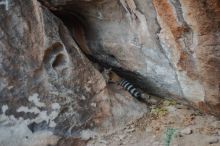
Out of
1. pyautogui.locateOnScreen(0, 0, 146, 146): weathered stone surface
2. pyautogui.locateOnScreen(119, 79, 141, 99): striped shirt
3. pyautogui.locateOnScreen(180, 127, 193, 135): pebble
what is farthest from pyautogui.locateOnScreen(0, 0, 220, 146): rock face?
pyautogui.locateOnScreen(180, 127, 193, 135): pebble

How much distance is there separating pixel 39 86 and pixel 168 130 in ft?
3.60

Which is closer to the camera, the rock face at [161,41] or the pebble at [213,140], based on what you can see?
the rock face at [161,41]

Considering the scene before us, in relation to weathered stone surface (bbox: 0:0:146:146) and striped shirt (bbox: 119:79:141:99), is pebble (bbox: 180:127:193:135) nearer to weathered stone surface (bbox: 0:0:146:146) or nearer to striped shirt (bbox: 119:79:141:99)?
weathered stone surface (bbox: 0:0:146:146)

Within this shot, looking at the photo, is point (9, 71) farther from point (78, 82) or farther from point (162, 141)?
point (162, 141)

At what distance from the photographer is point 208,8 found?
2428 mm

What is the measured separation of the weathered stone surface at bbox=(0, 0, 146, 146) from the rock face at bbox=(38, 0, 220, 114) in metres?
0.31

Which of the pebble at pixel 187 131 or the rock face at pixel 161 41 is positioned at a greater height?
the rock face at pixel 161 41

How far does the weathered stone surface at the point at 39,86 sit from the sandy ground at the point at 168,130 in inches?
4.9

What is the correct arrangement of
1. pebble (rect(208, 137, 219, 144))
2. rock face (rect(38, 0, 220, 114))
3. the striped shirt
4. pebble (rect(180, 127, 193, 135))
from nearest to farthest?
rock face (rect(38, 0, 220, 114)) < pebble (rect(208, 137, 219, 144)) < pebble (rect(180, 127, 193, 135)) < the striped shirt

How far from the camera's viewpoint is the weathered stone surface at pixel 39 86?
120 inches

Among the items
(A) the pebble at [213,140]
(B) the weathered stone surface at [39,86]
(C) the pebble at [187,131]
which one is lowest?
(A) the pebble at [213,140]

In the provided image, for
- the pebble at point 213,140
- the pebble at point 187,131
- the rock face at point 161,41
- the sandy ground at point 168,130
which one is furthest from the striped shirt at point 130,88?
the pebble at point 213,140

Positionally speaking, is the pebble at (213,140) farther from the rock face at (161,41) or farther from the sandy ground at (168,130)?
the rock face at (161,41)

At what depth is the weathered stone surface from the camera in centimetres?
305
